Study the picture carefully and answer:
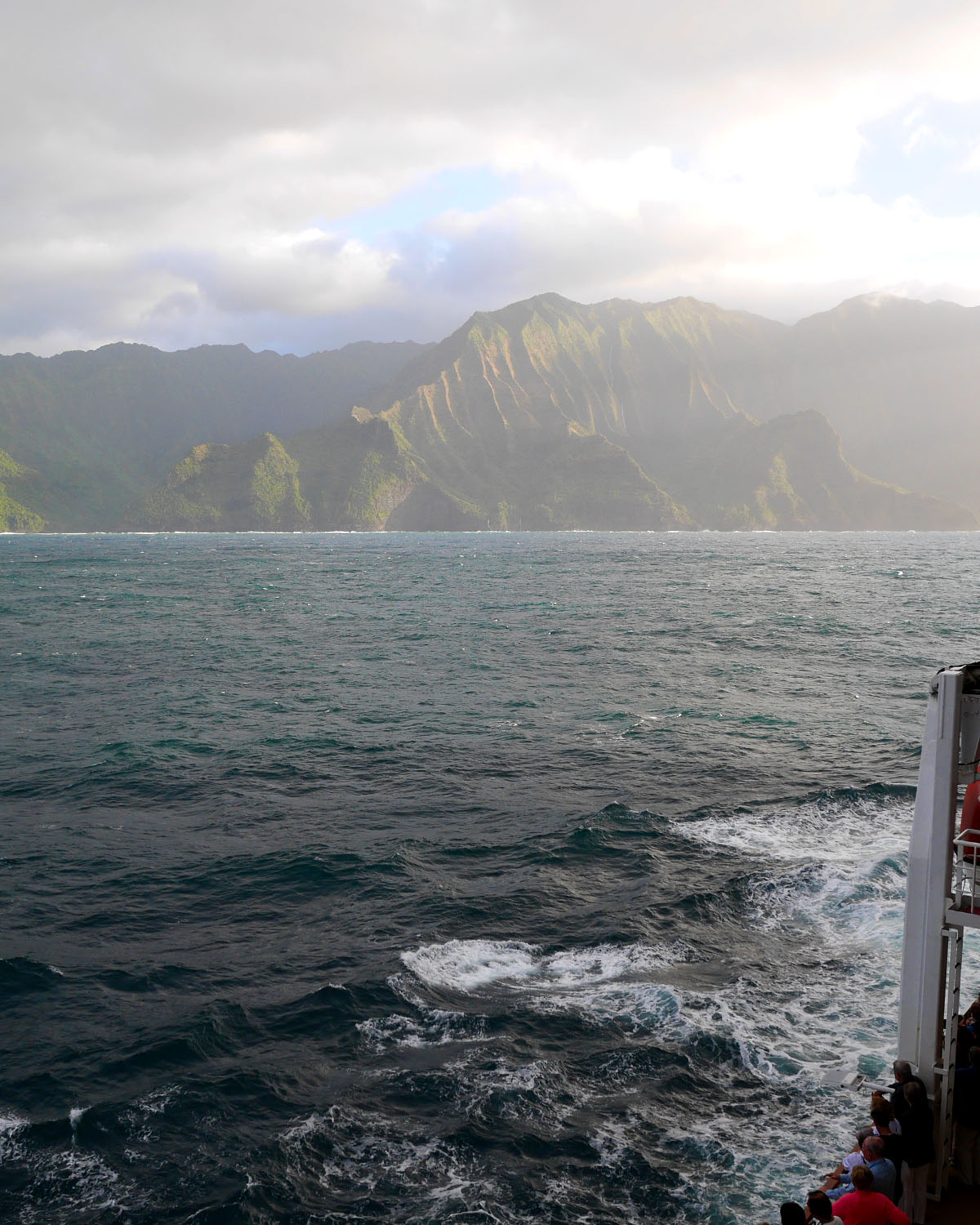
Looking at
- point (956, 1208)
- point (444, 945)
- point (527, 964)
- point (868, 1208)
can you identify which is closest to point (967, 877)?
point (868, 1208)

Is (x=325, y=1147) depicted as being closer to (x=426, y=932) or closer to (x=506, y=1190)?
(x=506, y=1190)

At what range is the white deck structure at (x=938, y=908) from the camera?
11898 mm

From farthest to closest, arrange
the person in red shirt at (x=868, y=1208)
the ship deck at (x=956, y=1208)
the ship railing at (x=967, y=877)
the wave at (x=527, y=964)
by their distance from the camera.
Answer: the wave at (x=527, y=964) < the ship railing at (x=967, y=877) < the ship deck at (x=956, y=1208) < the person in red shirt at (x=868, y=1208)

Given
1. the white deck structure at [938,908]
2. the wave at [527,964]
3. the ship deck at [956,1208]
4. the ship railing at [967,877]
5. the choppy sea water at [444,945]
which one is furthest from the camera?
the wave at [527,964]

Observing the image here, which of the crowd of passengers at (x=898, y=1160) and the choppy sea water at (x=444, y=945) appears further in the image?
the choppy sea water at (x=444, y=945)

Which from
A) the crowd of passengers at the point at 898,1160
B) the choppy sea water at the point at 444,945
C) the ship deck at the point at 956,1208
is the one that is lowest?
Result: the choppy sea water at the point at 444,945

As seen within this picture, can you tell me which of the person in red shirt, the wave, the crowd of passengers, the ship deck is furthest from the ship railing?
the wave

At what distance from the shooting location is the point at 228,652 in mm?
71250

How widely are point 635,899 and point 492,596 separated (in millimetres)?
91511

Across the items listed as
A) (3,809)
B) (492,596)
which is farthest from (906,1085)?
(492,596)

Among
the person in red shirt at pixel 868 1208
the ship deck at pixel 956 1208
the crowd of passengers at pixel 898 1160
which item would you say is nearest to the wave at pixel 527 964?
the crowd of passengers at pixel 898 1160

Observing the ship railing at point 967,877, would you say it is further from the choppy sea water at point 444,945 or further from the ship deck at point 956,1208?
the choppy sea water at point 444,945

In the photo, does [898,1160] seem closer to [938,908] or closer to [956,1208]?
[956,1208]

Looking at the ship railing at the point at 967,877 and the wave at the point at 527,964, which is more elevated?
the ship railing at the point at 967,877
